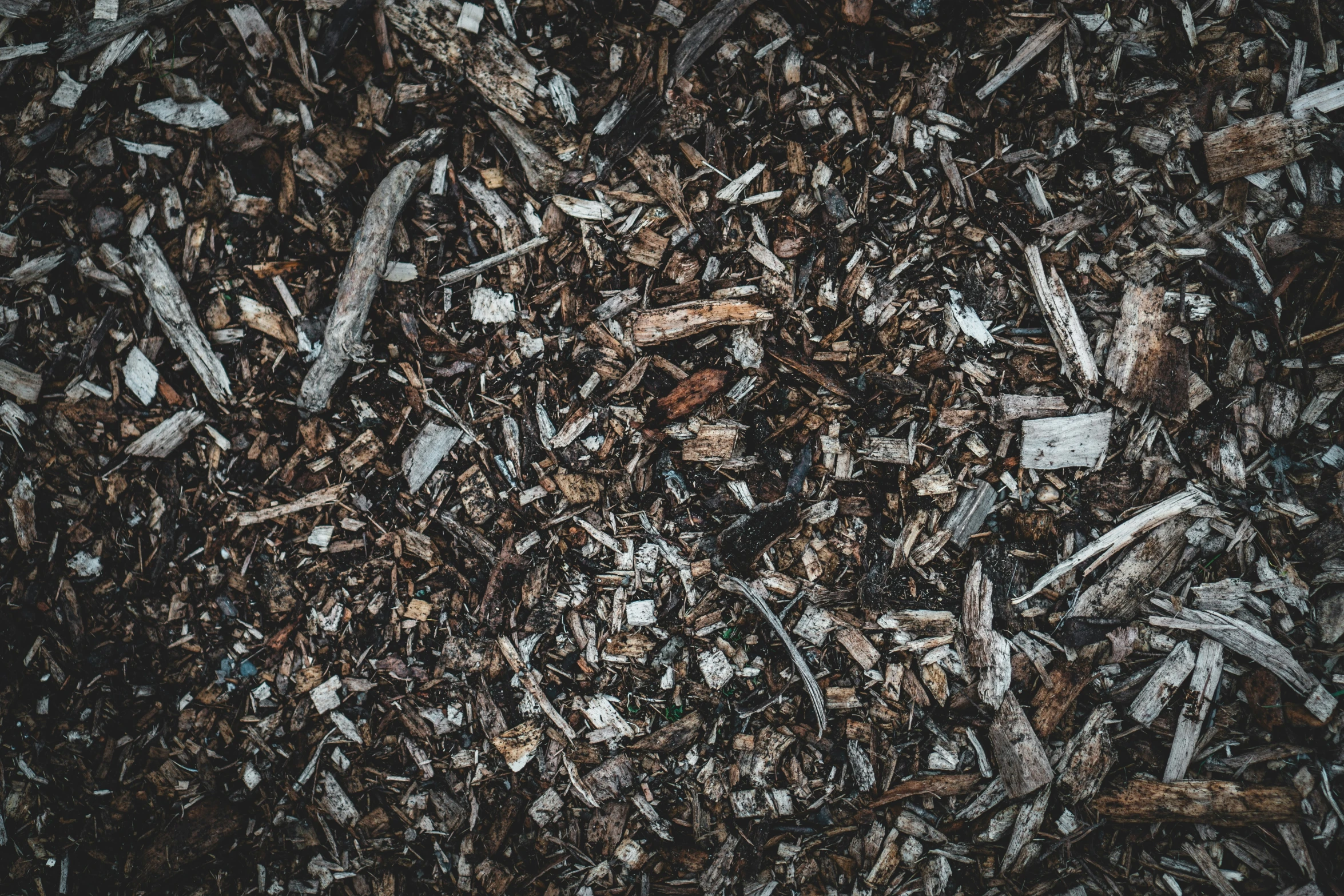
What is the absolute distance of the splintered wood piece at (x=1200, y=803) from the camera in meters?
1.77

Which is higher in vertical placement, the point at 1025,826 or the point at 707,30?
the point at 707,30

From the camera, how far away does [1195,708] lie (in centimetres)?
183

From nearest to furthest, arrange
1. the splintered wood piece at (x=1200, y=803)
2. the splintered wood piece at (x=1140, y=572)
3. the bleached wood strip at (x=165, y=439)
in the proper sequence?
1. the splintered wood piece at (x=1200, y=803)
2. the splintered wood piece at (x=1140, y=572)
3. the bleached wood strip at (x=165, y=439)

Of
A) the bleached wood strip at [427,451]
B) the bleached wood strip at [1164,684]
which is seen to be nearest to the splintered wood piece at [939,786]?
the bleached wood strip at [1164,684]

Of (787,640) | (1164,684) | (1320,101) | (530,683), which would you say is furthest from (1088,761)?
(1320,101)

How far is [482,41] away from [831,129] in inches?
43.5

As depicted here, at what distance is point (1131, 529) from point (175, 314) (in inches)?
121

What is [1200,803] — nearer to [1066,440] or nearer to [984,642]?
[984,642]

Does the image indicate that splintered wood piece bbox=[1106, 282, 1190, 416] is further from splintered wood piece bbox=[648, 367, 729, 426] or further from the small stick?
the small stick

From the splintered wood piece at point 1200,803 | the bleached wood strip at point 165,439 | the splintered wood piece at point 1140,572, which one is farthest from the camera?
the bleached wood strip at point 165,439

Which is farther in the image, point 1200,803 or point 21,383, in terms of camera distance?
point 21,383

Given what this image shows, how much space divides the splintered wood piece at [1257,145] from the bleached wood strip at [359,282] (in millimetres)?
2466

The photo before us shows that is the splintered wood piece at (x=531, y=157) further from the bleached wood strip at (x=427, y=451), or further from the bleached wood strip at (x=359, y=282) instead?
the bleached wood strip at (x=427, y=451)

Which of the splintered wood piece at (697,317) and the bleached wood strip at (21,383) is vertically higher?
the splintered wood piece at (697,317)
